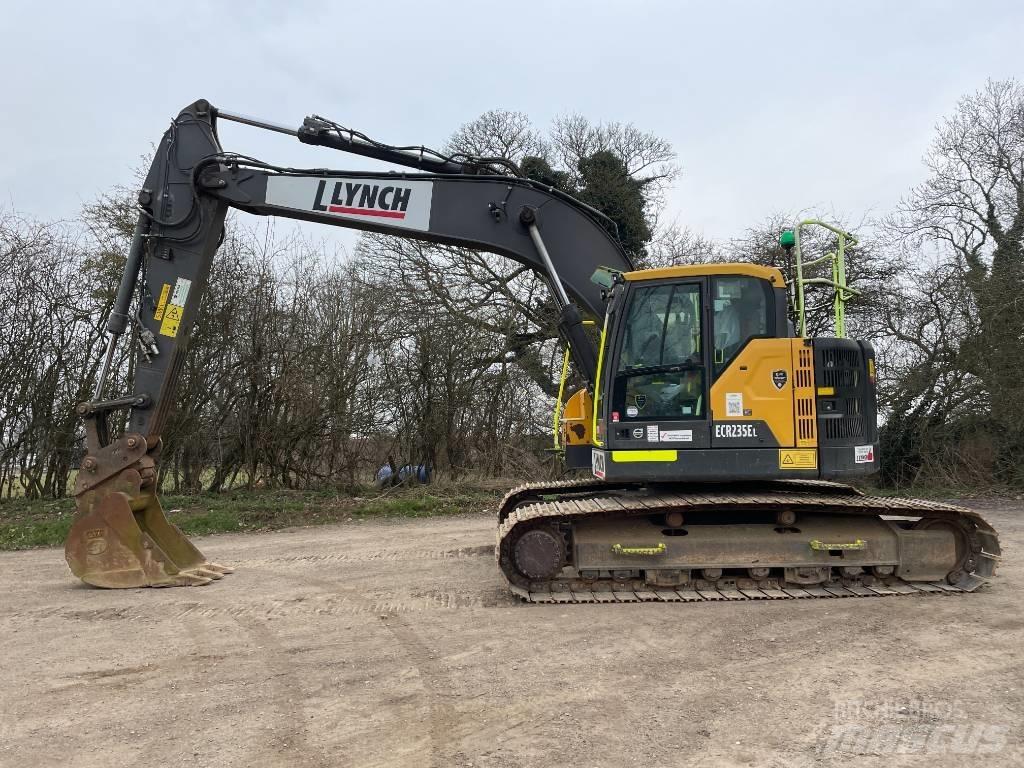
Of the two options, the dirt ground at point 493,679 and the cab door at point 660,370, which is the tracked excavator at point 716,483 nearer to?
the cab door at point 660,370

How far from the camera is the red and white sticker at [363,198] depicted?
743 cm

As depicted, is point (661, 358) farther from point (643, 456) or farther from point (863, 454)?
point (863, 454)

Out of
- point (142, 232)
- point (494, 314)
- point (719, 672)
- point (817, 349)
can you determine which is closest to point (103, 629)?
point (142, 232)

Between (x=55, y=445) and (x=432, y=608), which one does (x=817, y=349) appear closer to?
(x=432, y=608)

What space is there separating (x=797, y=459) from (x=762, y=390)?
0.65 meters

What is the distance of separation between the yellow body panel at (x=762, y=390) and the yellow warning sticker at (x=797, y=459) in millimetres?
84

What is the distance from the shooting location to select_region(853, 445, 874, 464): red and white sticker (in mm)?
6395

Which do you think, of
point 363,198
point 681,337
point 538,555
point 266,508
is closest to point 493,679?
point 538,555

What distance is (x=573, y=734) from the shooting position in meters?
3.64

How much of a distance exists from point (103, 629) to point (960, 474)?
580 inches

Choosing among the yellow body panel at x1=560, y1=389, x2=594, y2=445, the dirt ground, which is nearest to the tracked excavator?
the dirt ground

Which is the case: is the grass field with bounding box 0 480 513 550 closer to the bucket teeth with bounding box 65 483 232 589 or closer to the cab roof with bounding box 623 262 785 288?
the bucket teeth with bounding box 65 483 232 589

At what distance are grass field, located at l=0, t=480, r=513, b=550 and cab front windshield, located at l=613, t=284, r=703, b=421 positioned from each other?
6913mm

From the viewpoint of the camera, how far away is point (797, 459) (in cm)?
634
